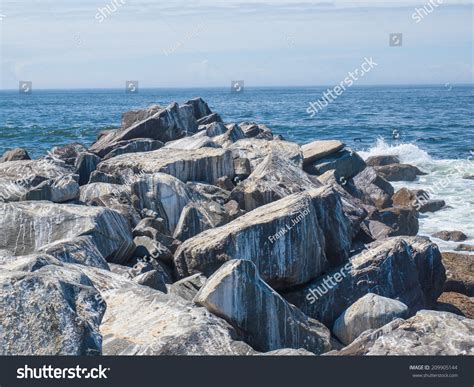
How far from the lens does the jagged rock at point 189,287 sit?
9969mm

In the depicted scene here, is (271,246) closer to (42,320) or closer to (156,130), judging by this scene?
(42,320)

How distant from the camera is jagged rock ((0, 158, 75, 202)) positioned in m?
13.7

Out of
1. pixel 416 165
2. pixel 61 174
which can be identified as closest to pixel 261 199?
pixel 61 174

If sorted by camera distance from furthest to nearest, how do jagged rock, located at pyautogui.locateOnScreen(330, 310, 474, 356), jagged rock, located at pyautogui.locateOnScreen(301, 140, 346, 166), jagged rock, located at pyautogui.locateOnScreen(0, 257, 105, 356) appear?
jagged rock, located at pyautogui.locateOnScreen(301, 140, 346, 166)
jagged rock, located at pyautogui.locateOnScreen(330, 310, 474, 356)
jagged rock, located at pyautogui.locateOnScreen(0, 257, 105, 356)

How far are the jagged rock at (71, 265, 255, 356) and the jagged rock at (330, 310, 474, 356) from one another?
1.35m

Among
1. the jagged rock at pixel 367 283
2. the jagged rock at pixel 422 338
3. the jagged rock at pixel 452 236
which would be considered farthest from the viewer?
the jagged rock at pixel 452 236

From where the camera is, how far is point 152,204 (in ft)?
46.0

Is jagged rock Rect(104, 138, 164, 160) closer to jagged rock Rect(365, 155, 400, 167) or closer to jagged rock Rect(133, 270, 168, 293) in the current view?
jagged rock Rect(133, 270, 168, 293)

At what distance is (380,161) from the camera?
3091 centimetres

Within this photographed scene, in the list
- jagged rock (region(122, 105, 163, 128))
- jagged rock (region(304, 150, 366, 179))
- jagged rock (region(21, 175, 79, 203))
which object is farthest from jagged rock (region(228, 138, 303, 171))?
jagged rock (region(21, 175, 79, 203))

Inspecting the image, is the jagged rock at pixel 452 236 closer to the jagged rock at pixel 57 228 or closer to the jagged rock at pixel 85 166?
the jagged rock at pixel 85 166

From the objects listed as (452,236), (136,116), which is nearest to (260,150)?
(452,236)

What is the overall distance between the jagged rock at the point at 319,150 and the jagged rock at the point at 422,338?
11415 mm

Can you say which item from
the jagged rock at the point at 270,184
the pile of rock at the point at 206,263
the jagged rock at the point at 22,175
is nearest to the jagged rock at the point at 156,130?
the pile of rock at the point at 206,263
